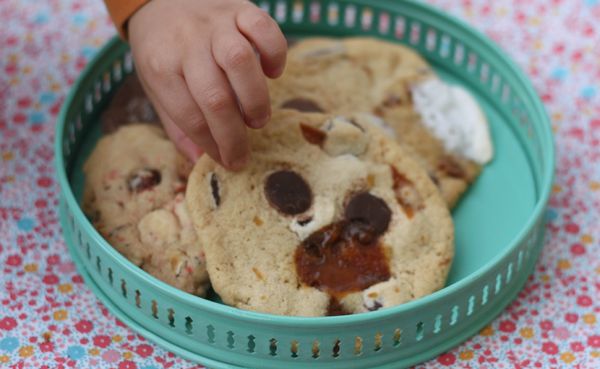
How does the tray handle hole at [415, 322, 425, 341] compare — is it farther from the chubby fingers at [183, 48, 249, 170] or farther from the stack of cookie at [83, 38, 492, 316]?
the chubby fingers at [183, 48, 249, 170]

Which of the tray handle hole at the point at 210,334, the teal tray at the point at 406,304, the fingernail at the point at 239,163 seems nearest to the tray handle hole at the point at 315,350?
the teal tray at the point at 406,304

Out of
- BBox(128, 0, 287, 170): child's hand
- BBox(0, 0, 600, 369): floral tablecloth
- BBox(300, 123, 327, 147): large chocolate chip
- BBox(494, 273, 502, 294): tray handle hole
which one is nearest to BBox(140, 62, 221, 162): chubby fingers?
BBox(128, 0, 287, 170): child's hand

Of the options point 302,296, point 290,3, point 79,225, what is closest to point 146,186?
point 79,225

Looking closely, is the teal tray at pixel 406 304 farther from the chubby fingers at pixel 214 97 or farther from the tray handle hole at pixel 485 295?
the chubby fingers at pixel 214 97

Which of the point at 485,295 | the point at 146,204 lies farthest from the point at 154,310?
the point at 485,295

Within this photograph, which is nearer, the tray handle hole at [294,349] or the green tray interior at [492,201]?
the tray handle hole at [294,349]

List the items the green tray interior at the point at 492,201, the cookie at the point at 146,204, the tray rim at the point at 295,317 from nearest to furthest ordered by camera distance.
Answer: the tray rim at the point at 295,317
the cookie at the point at 146,204
the green tray interior at the point at 492,201

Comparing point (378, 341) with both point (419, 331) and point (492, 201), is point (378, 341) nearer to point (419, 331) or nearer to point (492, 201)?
point (419, 331)
